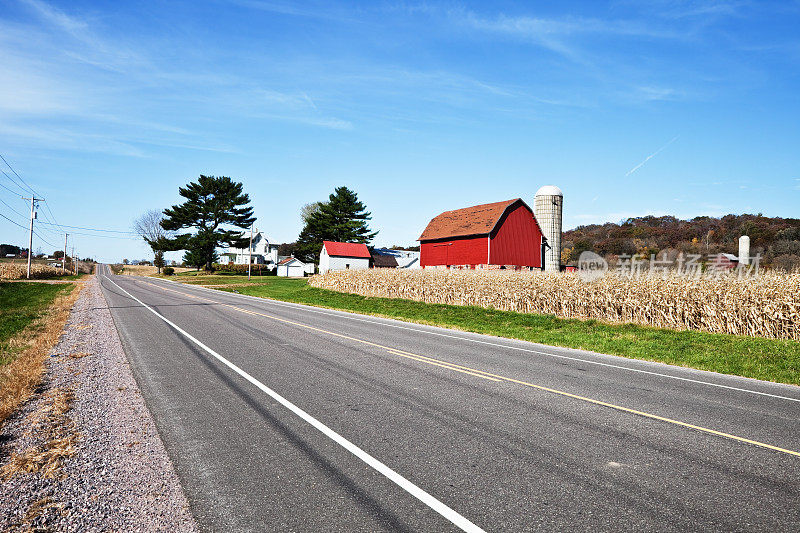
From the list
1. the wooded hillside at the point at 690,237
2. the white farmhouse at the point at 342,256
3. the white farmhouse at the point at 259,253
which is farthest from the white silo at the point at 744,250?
the white farmhouse at the point at 259,253

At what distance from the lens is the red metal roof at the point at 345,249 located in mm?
63125

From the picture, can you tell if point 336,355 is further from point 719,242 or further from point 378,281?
point 719,242

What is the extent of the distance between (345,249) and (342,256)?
1.52 meters

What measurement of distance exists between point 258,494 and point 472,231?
33890mm

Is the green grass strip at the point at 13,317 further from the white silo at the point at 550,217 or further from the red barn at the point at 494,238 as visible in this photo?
the white silo at the point at 550,217

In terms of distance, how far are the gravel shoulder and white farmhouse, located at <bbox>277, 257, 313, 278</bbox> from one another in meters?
72.2

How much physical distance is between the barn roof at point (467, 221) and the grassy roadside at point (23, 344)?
1060 inches

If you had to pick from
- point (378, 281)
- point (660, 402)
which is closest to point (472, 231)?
point (378, 281)

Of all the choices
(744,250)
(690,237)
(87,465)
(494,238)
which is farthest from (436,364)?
(690,237)

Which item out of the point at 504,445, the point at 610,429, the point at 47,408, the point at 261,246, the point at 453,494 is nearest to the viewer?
the point at 453,494

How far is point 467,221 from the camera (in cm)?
3869

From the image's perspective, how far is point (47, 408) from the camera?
6043 millimetres

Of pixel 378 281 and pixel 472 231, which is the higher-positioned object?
pixel 472 231

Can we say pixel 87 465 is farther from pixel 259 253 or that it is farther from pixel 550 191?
pixel 259 253
